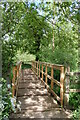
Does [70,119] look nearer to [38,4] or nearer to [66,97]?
[66,97]

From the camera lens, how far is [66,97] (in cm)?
231

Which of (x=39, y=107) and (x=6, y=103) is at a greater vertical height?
(x=6, y=103)

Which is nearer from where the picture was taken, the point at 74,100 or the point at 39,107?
the point at 39,107

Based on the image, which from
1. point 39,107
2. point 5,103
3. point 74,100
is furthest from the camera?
point 74,100

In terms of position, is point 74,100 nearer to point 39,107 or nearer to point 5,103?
point 39,107

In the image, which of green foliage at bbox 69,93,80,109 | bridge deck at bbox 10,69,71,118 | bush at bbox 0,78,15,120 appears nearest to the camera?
bush at bbox 0,78,15,120

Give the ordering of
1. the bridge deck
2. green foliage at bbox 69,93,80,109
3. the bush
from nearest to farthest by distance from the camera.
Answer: the bush, the bridge deck, green foliage at bbox 69,93,80,109

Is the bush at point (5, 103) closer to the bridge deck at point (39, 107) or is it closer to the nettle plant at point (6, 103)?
the nettle plant at point (6, 103)

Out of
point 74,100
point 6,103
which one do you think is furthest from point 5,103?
point 74,100

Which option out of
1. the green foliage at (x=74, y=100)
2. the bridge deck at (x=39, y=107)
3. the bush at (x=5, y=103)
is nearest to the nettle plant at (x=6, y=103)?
the bush at (x=5, y=103)

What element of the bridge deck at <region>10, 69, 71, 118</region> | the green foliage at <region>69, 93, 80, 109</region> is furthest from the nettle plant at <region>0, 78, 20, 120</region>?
the green foliage at <region>69, 93, 80, 109</region>

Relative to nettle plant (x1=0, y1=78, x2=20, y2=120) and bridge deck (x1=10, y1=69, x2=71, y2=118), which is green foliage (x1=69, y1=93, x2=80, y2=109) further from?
nettle plant (x1=0, y1=78, x2=20, y2=120)

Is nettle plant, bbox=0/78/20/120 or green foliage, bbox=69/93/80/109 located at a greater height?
nettle plant, bbox=0/78/20/120

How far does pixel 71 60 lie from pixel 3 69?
10.9ft
